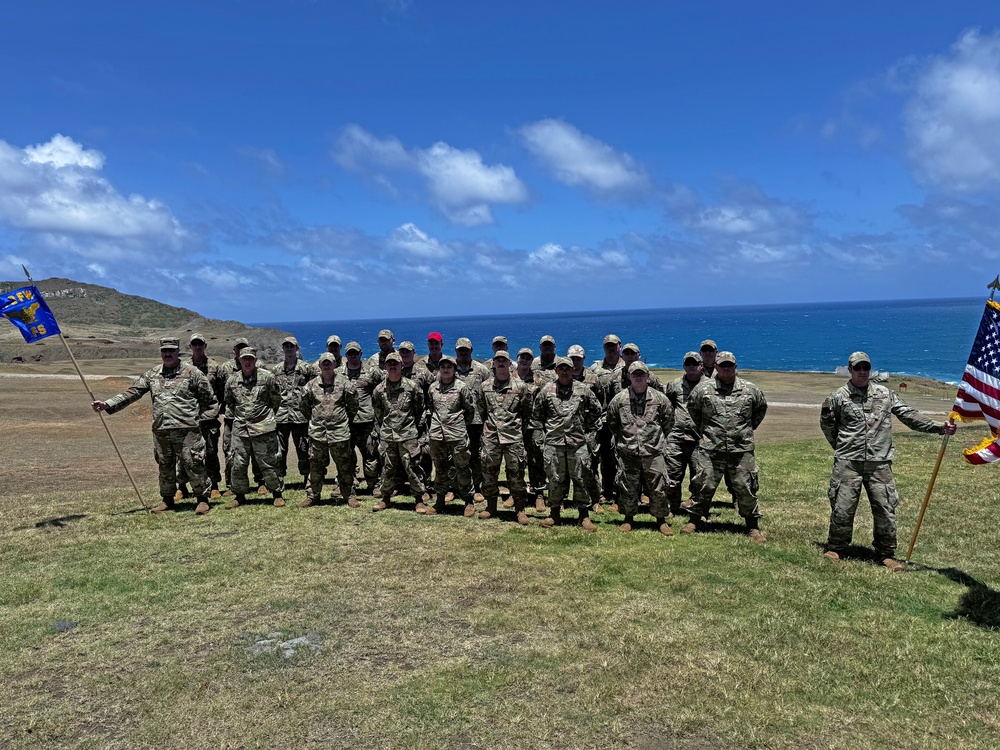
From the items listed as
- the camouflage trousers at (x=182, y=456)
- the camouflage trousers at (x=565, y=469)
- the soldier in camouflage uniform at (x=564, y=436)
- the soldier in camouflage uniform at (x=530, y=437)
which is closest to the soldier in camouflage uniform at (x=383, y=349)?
the soldier in camouflage uniform at (x=530, y=437)

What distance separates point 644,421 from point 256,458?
6.47 meters

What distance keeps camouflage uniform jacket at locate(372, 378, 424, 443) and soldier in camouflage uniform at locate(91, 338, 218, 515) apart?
2.97 meters

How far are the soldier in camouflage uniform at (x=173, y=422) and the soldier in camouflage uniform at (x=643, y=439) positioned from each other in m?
6.77

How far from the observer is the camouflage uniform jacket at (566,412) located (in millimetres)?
9719

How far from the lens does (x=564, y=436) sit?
975cm

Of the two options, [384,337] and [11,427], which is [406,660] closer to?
[384,337]

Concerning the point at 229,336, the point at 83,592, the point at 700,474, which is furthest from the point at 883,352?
the point at 83,592

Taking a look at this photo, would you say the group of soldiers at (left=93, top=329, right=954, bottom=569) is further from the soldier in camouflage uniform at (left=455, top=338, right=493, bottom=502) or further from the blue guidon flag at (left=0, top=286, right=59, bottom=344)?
the blue guidon flag at (left=0, top=286, right=59, bottom=344)

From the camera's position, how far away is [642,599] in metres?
6.85

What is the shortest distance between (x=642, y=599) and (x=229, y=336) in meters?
74.3

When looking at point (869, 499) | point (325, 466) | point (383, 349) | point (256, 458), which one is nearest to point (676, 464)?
point (869, 499)

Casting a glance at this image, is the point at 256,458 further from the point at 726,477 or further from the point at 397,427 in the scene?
the point at 726,477

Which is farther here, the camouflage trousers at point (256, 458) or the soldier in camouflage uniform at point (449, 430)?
the camouflage trousers at point (256, 458)

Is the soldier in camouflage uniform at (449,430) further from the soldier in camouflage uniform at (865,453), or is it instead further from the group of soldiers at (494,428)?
the soldier in camouflage uniform at (865,453)
